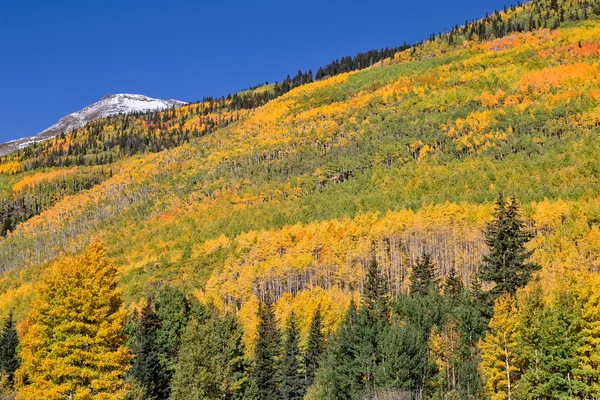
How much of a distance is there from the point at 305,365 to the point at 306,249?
49164mm

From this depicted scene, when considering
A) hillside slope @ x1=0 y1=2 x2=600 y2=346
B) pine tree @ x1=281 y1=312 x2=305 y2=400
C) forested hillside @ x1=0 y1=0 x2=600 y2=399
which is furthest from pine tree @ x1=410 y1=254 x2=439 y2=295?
pine tree @ x1=281 y1=312 x2=305 y2=400

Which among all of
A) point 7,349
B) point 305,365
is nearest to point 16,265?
point 7,349

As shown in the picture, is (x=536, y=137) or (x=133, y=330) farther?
(x=536, y=137)

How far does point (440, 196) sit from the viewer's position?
12800 centimetres

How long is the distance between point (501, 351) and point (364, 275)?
61.2m

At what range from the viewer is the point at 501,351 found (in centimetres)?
3691

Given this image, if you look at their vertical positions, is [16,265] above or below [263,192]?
below

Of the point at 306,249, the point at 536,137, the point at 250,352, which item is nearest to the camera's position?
the point at 250,352

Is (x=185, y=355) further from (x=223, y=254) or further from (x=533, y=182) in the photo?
(x=533, y=182)

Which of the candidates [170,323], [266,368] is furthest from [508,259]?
[170,323]

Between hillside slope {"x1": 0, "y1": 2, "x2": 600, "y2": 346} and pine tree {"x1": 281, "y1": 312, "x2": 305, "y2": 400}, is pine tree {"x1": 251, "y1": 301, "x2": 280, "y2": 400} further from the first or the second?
hillside slope {"x1": 0, "y1": 2, "x2": 600, "y2": 346}

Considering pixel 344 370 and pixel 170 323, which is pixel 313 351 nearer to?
pixel 344 370

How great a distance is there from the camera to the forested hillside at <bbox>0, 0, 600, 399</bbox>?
3353cm

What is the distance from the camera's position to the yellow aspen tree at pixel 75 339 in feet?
70.1
